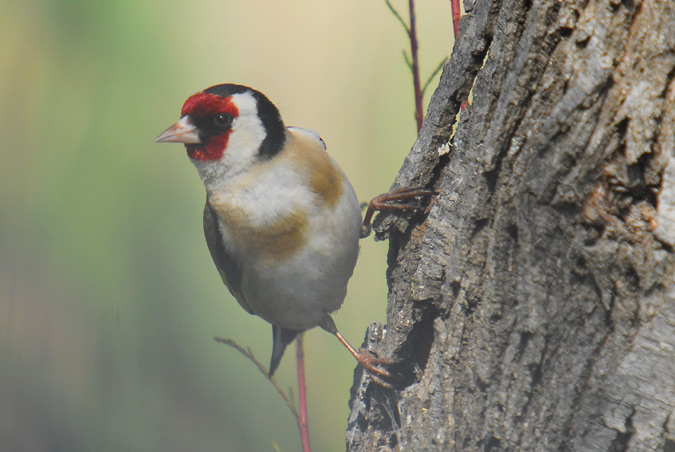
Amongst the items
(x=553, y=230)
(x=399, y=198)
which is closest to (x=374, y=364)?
(x=399, y=198)

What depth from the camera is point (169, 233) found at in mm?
1438

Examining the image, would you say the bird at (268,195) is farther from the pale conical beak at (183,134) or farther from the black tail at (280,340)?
the black tail at (280,340)

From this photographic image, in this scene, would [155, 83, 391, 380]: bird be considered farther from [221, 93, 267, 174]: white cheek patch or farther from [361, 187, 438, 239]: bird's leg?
[361, 187, 438, 239]: bird's leg

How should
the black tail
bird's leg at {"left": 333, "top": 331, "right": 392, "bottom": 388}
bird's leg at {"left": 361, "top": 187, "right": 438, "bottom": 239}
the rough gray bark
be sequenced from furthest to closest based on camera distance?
the black tail, bird's leg at {"left": 333, "top": 331, "right": 392, "bottom": 388}, bird's leg at {"left": 361, "top": 187, "right": 438, "bottom": 239}, the rough gray bark

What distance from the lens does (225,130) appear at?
0.96 m

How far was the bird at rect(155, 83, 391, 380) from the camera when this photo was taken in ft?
3.05

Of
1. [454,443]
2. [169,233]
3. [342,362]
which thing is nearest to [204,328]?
[169,233]

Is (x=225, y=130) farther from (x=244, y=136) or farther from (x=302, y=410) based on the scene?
(x=302, y=410)

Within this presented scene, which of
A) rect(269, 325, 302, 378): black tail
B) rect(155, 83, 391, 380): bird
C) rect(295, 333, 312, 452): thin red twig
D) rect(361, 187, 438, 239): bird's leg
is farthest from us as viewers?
rect(269, 325, 302, 378): black tail

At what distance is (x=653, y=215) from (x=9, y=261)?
1467 millimetres

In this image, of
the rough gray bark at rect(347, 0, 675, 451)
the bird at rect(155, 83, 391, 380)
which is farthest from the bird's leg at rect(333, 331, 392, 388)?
the rough gray bark at rect(347, 0, 675, 451)

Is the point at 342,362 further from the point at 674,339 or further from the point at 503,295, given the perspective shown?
the point at 674,339

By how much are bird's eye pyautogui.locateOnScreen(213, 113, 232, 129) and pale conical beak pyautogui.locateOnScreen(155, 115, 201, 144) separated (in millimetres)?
35

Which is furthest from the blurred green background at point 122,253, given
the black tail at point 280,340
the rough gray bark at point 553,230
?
the rough gray bark at point 553,230
